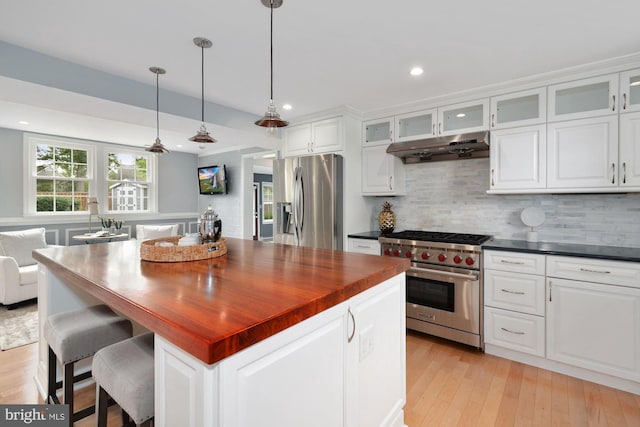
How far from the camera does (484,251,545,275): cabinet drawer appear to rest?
2.48 meters

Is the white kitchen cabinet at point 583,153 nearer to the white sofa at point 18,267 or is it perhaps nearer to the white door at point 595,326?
the white door at point 595,326

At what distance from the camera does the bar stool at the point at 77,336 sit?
152 centimetres

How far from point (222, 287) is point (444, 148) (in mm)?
2760

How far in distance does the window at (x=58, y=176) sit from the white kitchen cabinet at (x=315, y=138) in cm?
387

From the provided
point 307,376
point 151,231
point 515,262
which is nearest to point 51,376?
point 307,376

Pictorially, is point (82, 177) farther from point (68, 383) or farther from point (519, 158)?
point (519, 158)

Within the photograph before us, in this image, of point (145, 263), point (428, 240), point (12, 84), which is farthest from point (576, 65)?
point (12, 84)

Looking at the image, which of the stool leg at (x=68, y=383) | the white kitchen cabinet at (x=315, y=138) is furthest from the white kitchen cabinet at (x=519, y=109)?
the stool leg at (x=68, y=383)

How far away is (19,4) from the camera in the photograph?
1770mm

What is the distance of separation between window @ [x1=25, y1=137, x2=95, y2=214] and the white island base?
225 inches

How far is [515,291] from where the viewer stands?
2.58m

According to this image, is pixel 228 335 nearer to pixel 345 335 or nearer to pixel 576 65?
pixel 345 335

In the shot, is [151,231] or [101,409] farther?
[151,231]

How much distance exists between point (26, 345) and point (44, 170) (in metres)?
3.44
